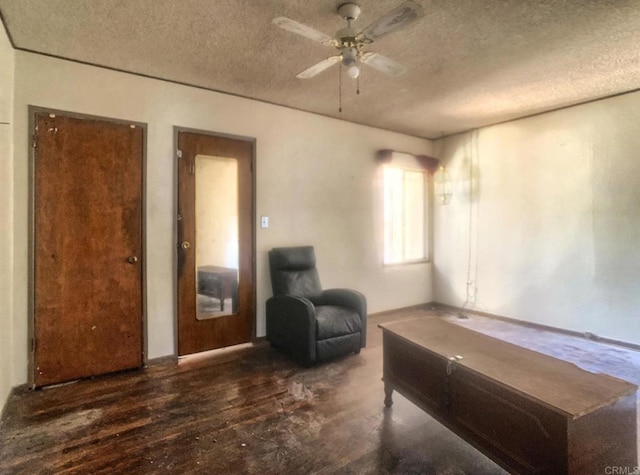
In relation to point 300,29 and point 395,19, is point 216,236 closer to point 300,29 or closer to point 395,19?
point 300,29

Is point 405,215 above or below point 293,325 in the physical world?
above

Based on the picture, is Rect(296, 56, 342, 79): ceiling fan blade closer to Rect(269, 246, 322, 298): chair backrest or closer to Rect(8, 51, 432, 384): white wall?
Rect(8, 51, 432, 384): white wall

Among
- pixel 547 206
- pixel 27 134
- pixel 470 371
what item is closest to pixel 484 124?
pixel 547 206

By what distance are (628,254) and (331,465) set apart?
364 cm

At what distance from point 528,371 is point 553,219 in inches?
→ 121

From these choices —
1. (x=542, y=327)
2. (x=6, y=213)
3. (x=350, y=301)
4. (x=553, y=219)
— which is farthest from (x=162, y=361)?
(x=553, y=219)

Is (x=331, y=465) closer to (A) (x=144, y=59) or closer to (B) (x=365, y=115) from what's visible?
(A) (x=144, y=59)

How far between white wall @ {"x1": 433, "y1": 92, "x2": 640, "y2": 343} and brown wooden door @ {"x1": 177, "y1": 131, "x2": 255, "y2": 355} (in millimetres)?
3113

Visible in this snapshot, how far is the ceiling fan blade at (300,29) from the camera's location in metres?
1.79

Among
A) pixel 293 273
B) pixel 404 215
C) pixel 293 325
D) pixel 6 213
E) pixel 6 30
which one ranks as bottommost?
pixel 293 325

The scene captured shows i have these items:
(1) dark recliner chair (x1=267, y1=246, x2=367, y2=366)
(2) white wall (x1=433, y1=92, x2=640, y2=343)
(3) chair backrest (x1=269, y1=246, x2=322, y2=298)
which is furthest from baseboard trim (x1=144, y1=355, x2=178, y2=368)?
(2) white wall (x1=433, y1=92, x2=640, y2=343)

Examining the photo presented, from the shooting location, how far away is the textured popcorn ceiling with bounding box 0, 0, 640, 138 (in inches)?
82.7

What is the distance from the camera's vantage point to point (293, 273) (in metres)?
3.62

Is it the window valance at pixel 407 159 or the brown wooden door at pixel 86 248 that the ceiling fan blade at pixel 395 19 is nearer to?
the brown wooden door at pixel 86 248
